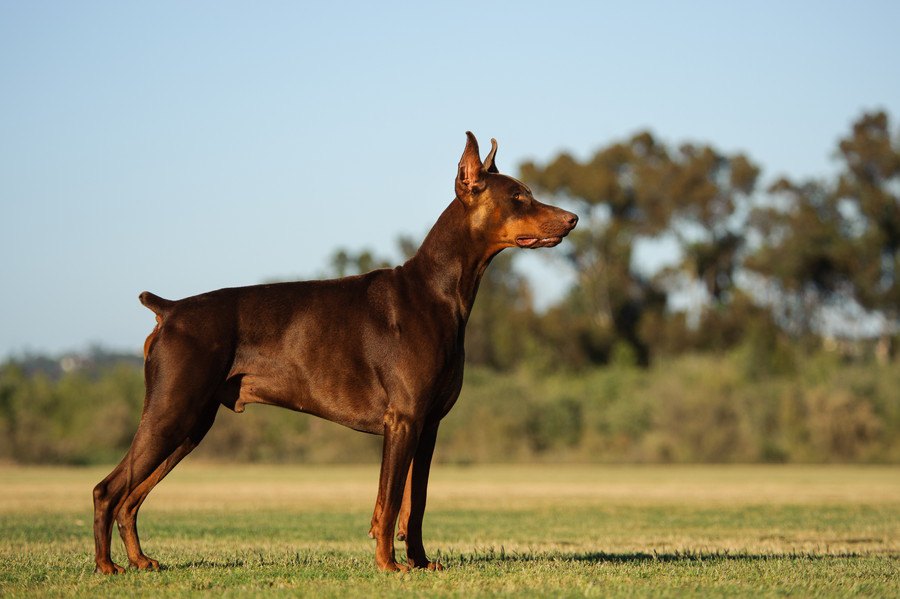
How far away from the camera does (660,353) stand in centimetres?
8050

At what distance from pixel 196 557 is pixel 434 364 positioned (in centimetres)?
455

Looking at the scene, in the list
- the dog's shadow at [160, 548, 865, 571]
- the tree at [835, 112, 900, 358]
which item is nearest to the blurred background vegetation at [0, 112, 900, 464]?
the tree at [835, 112, 900, 358]

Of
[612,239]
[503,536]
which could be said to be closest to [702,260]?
[612,239]

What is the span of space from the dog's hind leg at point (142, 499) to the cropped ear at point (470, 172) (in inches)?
111

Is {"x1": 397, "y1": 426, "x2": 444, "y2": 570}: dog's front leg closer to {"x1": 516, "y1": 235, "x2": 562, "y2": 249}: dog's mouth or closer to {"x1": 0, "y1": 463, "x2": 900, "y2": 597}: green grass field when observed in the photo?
{"x1": 0, "y1": 463, "x2": 900, "y2": 597}: green grass field

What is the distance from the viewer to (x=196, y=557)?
13414mm

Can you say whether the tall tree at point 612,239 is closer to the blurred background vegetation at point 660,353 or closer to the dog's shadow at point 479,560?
the blurred background vegetation at point 660,353

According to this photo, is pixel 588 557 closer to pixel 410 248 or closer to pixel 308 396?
pixel 308 396

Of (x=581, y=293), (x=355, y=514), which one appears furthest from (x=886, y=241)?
(x=355, y=514)

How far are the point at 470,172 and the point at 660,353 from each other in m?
71.1

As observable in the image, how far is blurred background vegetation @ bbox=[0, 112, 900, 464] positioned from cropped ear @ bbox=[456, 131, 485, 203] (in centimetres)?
5255

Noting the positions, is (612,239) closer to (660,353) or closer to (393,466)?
(660,353)

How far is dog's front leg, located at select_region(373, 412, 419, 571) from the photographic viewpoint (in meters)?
10.2

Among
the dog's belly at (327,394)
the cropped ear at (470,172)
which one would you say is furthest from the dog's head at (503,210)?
the dog's belly at (327,394)
